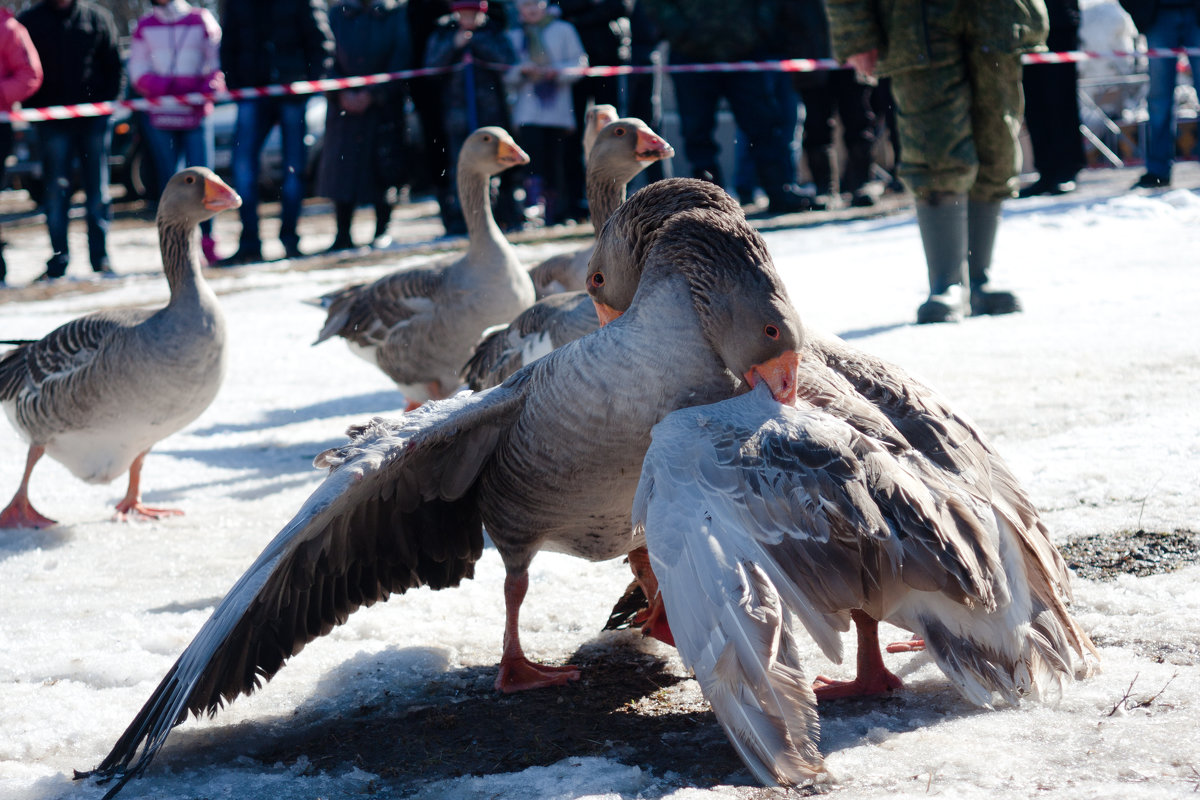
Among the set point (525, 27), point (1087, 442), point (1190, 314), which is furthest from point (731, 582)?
point (525, 27)

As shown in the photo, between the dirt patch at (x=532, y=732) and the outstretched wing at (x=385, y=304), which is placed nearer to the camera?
the dirt patch at (x=532, y=732)

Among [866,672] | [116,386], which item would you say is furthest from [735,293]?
[116,386]

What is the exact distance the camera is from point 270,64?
1189cm

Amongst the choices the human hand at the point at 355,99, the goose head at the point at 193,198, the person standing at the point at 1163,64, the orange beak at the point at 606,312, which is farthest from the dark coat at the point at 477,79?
the orange beak at the point at 606,312

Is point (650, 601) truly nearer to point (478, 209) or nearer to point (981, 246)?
point (478, 209)

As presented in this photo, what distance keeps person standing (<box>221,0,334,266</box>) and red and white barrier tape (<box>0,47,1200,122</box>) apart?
0.43ft

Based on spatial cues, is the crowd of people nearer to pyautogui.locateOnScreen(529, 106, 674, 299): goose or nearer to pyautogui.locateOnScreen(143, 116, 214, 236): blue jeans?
pyautogui.locateOnScreen(143, 116, 214, 236): blue jeans

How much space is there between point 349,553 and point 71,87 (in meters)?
9.46

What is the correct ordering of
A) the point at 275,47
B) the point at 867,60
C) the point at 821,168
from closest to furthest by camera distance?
the point at 867,60
the point at 275,47
the point at 821,168

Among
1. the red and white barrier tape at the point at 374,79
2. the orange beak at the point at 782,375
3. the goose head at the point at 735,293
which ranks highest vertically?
the red and white barrier tape at the point at 374,79

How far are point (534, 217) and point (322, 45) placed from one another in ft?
12.2

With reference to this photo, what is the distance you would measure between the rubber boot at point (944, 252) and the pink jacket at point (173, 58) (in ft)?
23.2

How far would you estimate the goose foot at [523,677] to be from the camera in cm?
325

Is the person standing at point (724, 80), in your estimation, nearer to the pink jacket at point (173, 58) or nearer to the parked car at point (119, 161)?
the pink jacket at point (173, 58)
